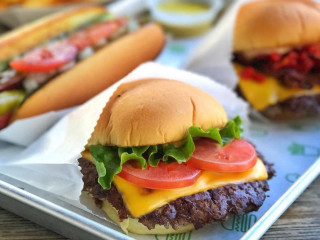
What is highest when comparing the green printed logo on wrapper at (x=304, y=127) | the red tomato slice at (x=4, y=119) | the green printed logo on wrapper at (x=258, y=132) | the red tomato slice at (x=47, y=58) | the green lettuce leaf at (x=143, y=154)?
the red tomato slice at (x=47, y=58)

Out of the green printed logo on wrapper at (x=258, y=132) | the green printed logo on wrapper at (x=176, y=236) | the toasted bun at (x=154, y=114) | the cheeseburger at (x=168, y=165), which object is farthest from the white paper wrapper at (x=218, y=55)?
the green printed logo on wrapper at (x=176, y=236)

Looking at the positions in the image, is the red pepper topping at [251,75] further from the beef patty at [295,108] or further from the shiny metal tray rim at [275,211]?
the shiny metal tray rim at [275,211]

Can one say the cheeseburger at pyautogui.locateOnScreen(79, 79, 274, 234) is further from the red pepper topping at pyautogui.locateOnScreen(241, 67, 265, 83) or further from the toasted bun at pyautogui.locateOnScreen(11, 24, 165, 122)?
the red pepper topping at pyautogui.locateOnScreen(241, 67, 265, 83)

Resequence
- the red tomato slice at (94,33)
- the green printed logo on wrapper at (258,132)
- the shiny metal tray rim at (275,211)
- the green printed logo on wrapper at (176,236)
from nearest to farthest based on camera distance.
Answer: the shiny metal tray rim at (275,211) < the green printed logo on wrapper at (176,236) < the green printed logo on wrapper at (258,132) < the red tomato slice at (94,33)

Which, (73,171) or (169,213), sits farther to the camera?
(73,171)

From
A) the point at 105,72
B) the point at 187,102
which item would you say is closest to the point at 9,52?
the point at 105,72

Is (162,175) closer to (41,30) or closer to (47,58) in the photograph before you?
(47,58)

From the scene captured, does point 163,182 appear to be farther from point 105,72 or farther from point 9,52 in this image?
point 9,52
